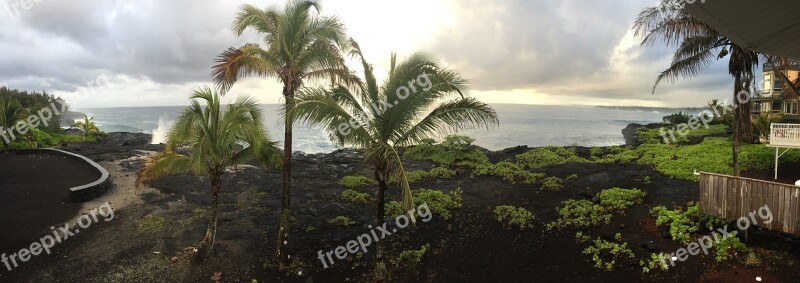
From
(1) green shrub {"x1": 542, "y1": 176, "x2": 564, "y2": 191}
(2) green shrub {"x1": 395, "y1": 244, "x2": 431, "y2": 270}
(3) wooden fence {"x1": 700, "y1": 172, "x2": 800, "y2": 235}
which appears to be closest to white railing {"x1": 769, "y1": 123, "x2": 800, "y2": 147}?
(3) wooden fence {"x1": 700, "y1": 172, "x2": 800, "y2": 235}

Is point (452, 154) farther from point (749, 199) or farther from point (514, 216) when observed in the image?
point (749, 199)

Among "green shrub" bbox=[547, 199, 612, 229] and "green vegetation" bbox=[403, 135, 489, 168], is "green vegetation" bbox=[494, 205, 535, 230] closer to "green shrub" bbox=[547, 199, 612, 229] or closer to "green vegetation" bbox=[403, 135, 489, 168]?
"green shrub" bbox=[547, 199, 612, 229]

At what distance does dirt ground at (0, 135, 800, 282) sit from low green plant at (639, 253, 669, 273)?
0.48 feet

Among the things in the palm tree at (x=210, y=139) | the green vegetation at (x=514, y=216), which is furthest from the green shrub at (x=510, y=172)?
the palm tree at (x=210, y=139)

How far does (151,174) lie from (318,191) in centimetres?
950

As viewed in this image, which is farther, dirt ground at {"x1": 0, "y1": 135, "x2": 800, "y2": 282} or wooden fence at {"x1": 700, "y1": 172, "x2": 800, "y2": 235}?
dirt ground at {"x1": 0, "y1": 135, "x2": 800, "y2": 282}

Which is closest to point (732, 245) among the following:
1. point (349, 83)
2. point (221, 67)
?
point (349, 83)

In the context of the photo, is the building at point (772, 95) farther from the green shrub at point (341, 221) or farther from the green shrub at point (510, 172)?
the green shrub at point (341, 221)

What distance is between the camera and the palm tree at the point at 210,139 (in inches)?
438

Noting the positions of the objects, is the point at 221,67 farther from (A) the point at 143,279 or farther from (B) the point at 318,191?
(B) the point at 318,191

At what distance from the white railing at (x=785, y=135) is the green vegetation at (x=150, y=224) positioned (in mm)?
22580

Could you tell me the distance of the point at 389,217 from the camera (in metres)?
15.7

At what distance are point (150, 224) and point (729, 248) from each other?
17.7 meters

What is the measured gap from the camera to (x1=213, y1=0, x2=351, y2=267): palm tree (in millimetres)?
11180
